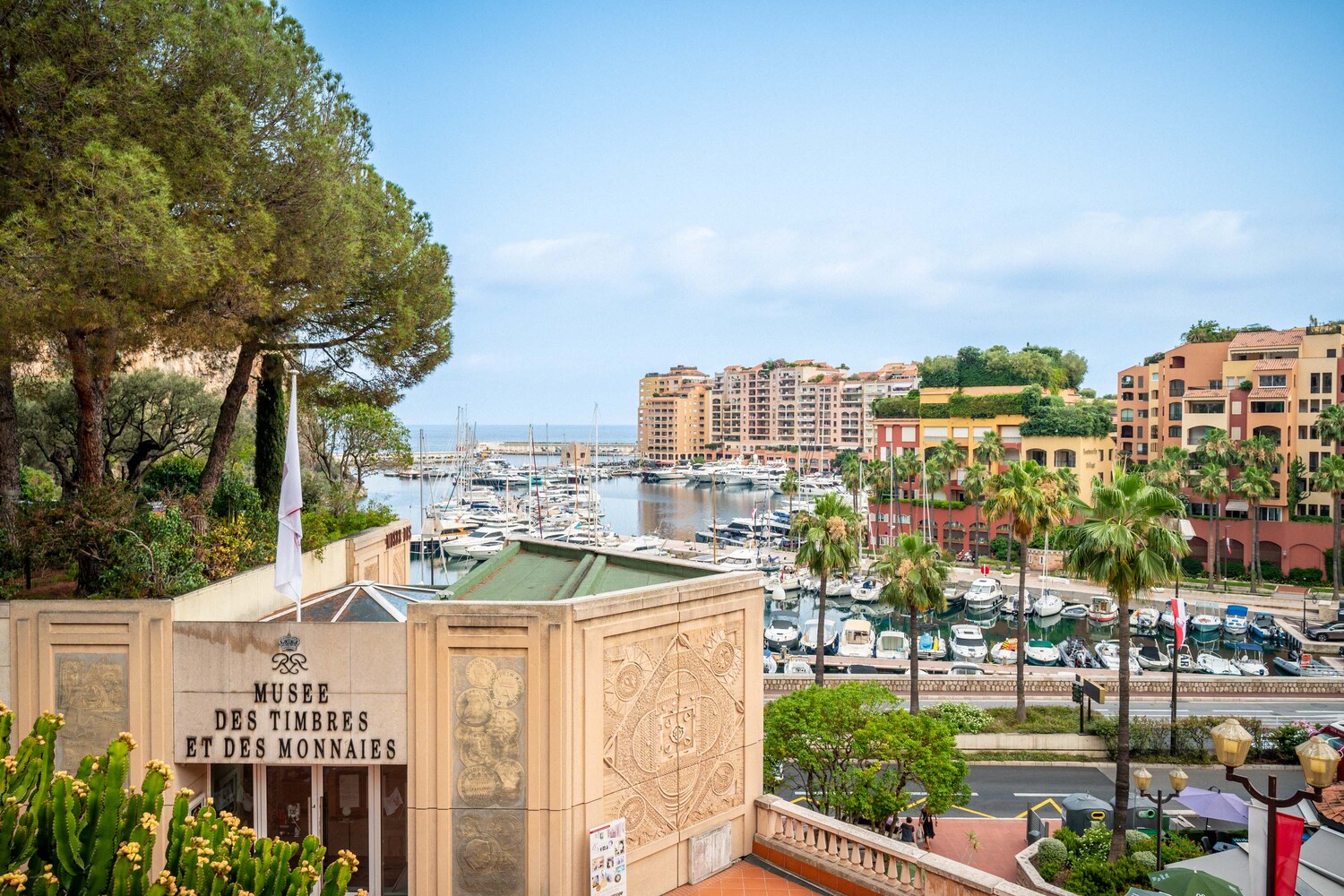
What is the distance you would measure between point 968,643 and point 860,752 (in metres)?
31.7

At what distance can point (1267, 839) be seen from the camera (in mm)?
8680

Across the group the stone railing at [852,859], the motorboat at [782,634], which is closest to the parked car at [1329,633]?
the motorboat at [782,634]

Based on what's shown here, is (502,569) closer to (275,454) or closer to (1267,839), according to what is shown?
(275,454)

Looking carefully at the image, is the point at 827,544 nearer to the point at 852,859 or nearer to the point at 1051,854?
the point at 1051,854

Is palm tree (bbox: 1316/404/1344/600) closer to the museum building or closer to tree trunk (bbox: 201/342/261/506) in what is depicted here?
the museum building

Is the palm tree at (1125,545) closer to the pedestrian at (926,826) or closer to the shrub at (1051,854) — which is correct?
the shrub at (1051,854)

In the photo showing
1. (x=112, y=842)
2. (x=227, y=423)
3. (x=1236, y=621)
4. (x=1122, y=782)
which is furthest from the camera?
(x=1236, y=621)

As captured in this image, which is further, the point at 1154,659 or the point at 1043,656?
the point at 1154,659

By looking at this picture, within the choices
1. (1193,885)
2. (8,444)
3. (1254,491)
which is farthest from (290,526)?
(1254,491)

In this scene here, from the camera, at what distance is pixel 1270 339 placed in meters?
63.4

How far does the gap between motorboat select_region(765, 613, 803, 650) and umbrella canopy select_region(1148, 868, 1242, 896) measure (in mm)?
33232

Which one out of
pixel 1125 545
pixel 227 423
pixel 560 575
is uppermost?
pixel 227 423

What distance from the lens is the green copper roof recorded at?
11977 millimetres

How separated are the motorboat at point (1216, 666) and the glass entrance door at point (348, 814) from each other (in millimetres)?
41422
